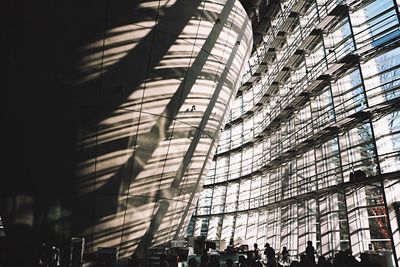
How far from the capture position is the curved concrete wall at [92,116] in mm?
9453

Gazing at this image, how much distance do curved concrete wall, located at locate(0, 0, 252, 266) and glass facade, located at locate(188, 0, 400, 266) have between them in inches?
323

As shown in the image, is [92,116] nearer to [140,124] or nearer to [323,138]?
[140,124]

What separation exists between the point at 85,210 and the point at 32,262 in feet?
6.66

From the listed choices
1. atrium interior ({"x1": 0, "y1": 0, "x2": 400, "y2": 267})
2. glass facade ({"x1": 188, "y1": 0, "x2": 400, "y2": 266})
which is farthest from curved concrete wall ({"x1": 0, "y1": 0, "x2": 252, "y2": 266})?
glass facade ({"x1": 188, "y1": 0, "x2": 400, "y2": 266})

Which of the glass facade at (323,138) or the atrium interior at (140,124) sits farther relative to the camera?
the glass facade at (323,138)

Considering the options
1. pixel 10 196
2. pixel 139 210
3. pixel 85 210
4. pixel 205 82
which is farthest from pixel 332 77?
pixel 10 196

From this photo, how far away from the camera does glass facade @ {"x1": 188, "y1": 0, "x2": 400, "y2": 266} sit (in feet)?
44.3

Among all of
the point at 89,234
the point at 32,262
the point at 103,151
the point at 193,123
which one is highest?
the point at 193,123

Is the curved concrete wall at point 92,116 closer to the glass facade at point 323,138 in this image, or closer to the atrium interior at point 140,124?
the atrium interior at point 140,124

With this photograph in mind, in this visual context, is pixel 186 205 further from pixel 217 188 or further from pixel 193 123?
pixel 217 188

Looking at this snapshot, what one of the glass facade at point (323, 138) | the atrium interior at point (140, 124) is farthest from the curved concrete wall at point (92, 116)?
the glass facade at point (323, 138)

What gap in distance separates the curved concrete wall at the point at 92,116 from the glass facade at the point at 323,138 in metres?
8.21

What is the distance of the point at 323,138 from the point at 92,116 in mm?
12345

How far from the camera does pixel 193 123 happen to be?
11766 millimetres
